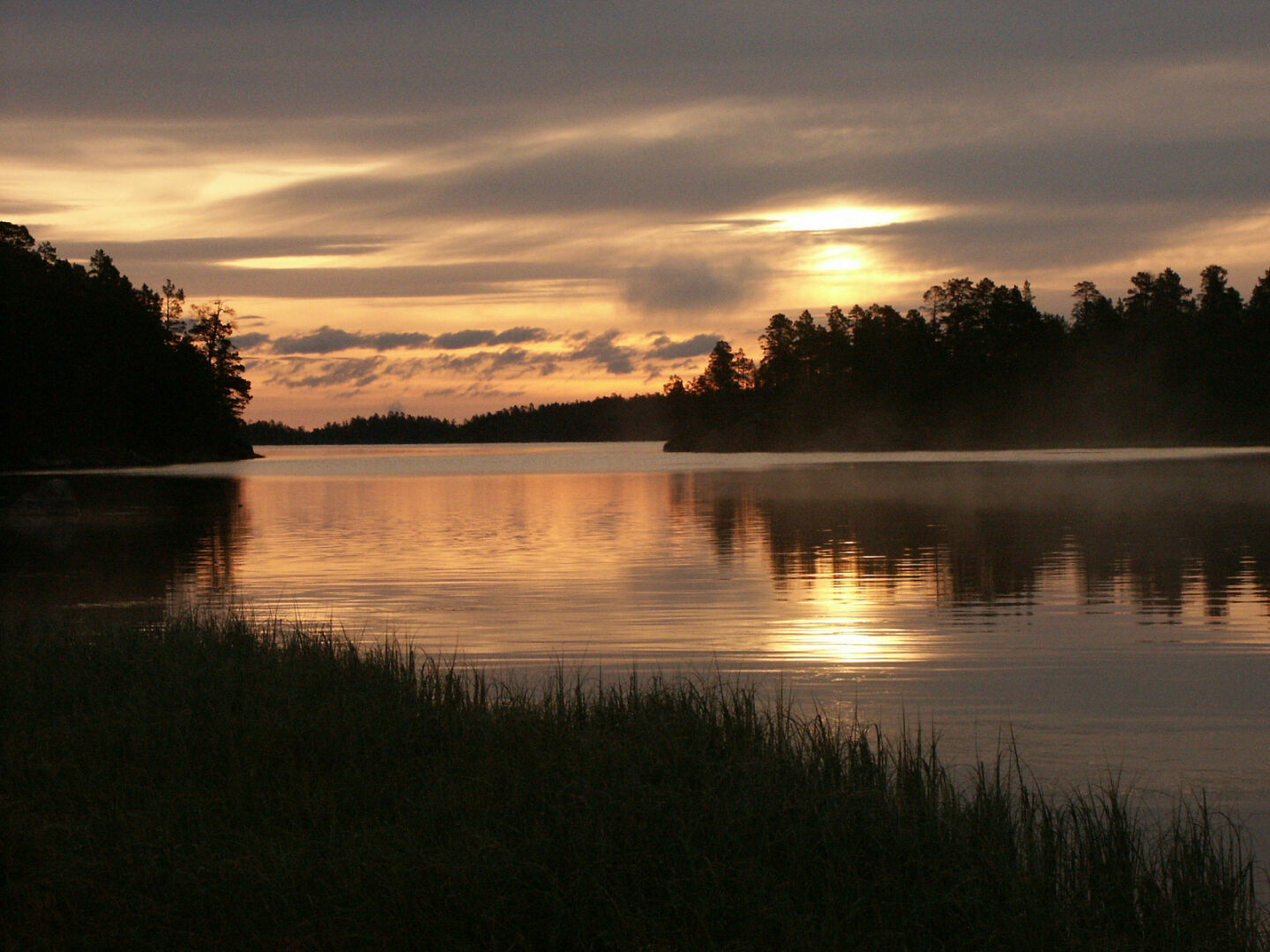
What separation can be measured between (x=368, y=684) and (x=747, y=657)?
23.3 ft

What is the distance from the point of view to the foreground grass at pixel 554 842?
7863 mm

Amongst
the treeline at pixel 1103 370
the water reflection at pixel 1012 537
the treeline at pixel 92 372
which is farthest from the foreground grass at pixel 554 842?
the treeline at pixel 1103 370

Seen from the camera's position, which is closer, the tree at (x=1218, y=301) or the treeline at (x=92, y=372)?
the treeline at (x=92, y=372)

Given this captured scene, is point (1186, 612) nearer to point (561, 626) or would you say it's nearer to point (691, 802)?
point (561, 626)

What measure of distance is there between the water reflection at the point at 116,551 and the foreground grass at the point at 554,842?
31.2ft

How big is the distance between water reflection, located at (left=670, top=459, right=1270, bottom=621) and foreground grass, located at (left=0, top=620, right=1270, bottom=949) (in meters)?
14.9

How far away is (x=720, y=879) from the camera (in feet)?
27.6

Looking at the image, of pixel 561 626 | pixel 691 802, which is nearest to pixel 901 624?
pixel 561 626

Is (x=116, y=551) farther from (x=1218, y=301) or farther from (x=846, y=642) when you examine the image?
(x=1218, y=301)

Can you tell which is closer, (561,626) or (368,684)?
(368,684)

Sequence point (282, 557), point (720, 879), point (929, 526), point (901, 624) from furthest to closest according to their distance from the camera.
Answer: point (929, 526)
point (282, 557)
point (901, 624)
point (720, 879)

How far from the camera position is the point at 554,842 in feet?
29.0

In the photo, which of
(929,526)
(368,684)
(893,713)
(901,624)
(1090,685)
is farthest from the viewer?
(929,526)

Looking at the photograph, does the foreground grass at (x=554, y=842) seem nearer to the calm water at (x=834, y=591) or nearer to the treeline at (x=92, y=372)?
the calm water at (x=834, y=591)
